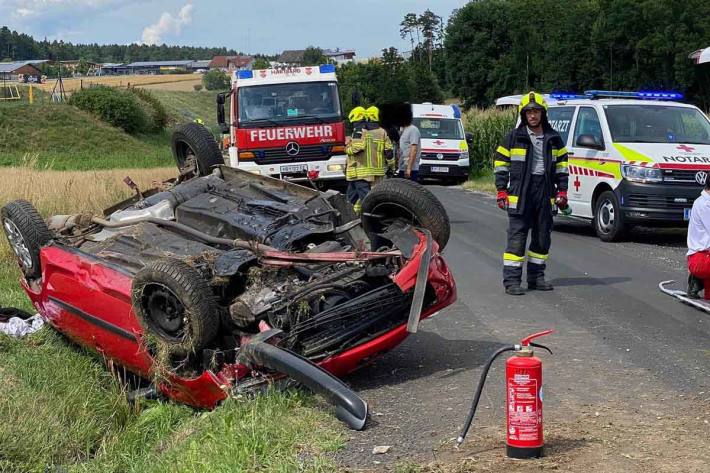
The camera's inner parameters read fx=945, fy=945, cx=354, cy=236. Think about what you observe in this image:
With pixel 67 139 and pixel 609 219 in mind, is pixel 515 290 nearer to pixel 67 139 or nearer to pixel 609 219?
pixel 609 219

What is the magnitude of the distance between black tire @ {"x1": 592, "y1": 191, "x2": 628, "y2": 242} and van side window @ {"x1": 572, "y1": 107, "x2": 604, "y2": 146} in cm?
85

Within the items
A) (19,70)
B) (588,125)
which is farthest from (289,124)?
(19,70)

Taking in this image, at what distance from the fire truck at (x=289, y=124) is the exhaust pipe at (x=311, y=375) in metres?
11.5

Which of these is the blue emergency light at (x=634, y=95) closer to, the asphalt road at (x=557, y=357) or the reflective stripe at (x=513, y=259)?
the asphalt road at (x=557, y=357)

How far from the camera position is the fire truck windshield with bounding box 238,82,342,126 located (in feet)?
55.6

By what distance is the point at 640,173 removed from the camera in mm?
12359

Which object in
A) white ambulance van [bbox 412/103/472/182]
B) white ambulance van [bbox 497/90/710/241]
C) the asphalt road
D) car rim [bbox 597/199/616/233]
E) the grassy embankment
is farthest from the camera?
white ambulance van [bbox 412/103/472/182]

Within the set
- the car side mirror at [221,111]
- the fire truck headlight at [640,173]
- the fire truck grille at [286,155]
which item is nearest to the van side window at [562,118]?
the fire truck headlight at [640,173]

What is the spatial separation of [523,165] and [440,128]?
692 inches

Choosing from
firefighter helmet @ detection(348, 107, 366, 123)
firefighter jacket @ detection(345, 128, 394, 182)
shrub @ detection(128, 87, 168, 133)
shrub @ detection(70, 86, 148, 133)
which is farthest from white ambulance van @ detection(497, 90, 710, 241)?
shrub @ detection(128, 87, 168, 133)

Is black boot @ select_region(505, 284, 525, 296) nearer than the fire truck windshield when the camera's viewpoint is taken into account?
Yes

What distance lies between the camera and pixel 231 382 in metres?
5.56

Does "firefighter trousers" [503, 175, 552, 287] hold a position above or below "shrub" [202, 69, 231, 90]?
below

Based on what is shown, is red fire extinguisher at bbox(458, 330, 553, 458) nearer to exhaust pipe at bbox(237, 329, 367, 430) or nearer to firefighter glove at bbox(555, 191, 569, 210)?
exhaust pipe at bbox(237, 329, 367, 430)
